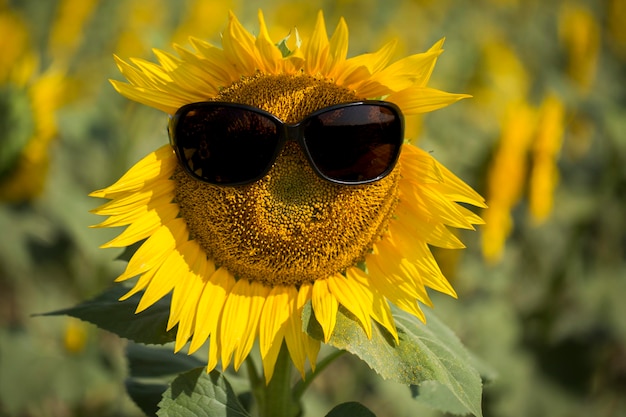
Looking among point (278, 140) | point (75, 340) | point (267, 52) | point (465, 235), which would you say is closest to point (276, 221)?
point (278, 140)

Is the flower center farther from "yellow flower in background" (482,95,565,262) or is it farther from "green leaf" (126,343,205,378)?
"yellow flower in background" (482,95,565,262)

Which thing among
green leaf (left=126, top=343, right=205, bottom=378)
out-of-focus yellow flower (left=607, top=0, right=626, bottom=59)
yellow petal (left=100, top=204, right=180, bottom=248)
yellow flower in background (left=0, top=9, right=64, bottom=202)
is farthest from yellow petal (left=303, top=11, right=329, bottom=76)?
out-of-focus yellow flower (left=607, top=0, right=626, bottom=59)

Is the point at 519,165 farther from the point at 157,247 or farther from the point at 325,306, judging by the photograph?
the point at 157,247

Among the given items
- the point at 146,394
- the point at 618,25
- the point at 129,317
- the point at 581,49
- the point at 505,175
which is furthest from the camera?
the point at 618,25

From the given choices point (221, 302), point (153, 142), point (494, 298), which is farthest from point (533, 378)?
point (221, 302)

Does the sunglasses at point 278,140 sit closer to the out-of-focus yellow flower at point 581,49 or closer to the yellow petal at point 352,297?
the yellow petal at point 352,297

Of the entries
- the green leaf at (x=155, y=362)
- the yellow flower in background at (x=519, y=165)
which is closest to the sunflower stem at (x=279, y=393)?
the green leaf at (x=155, y=362)
